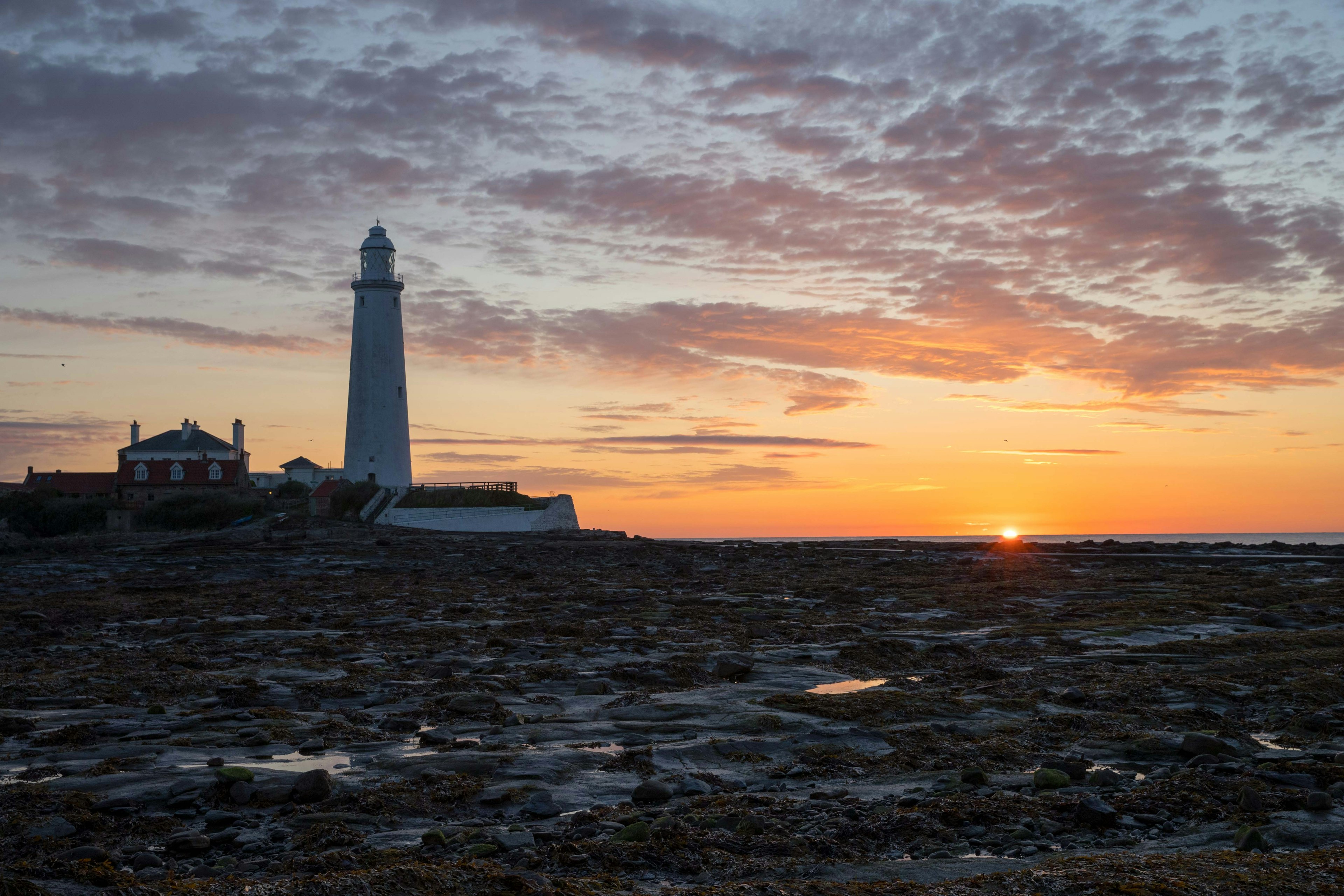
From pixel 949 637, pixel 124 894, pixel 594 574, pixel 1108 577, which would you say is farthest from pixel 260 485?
pixel 124 894

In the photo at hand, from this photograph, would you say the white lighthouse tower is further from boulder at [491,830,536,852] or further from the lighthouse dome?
boulder at [491,830,536,852]

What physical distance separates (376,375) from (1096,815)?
58.2 meters

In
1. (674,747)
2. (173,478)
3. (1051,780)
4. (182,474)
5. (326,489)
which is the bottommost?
(674,747)

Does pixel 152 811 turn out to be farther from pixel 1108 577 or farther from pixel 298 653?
pixel 1108 577

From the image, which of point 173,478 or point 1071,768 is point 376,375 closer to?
point 173,478

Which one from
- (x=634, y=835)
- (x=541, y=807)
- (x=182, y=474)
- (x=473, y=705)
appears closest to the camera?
(x=634, y=835)

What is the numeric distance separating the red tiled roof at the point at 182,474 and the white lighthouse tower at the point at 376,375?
41.9 ft

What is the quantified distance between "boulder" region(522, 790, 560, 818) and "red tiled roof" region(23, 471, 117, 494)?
2818 inches

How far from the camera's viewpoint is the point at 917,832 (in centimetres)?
477

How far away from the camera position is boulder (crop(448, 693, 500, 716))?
7879 millimetres

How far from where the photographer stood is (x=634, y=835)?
4613 millimetres

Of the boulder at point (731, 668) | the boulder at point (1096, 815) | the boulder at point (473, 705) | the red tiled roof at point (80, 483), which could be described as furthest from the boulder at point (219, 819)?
the red tiled roof at point (80, 483)

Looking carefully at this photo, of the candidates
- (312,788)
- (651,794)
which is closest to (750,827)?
(651,794)

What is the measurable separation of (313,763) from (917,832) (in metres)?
3.86
